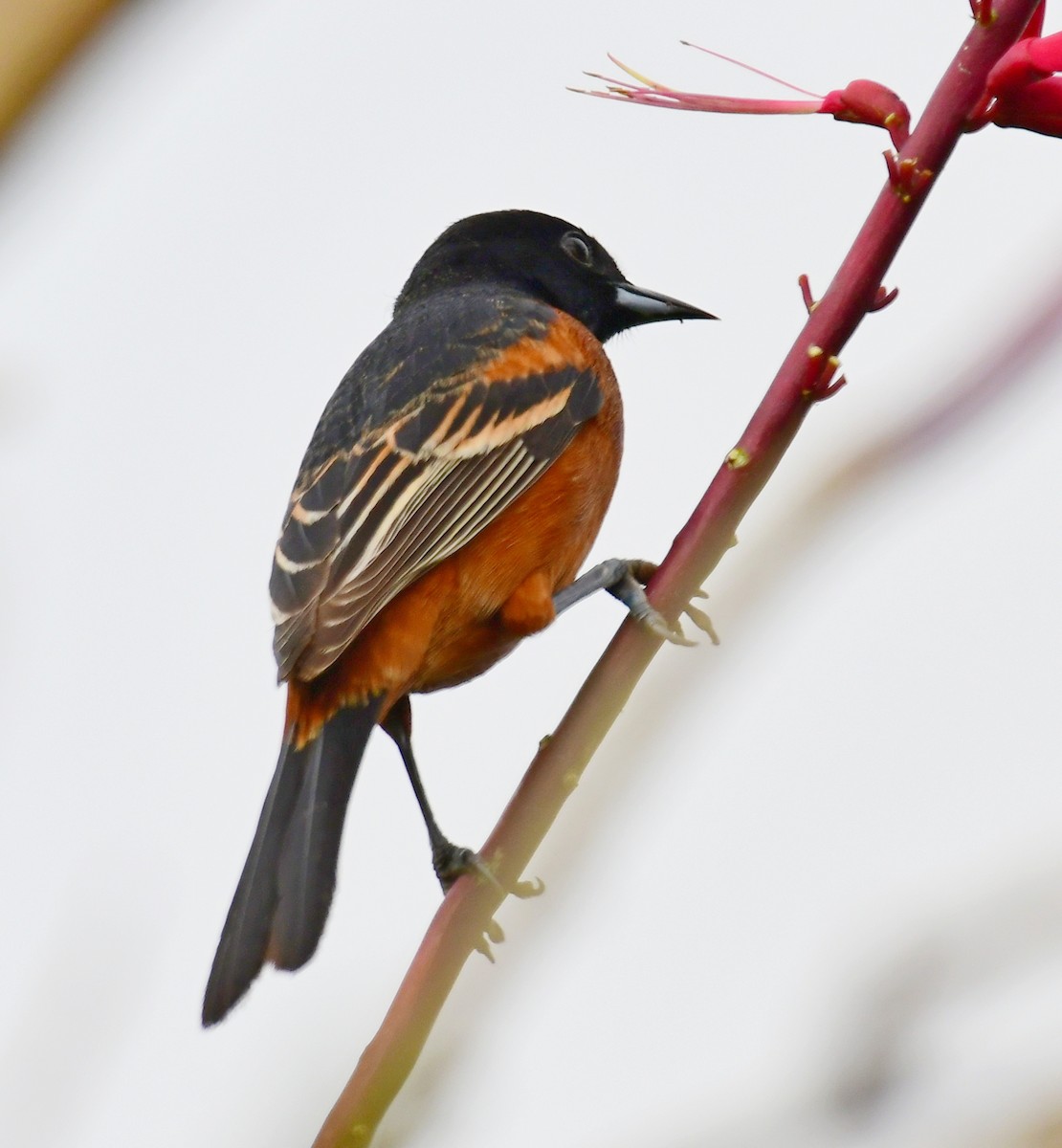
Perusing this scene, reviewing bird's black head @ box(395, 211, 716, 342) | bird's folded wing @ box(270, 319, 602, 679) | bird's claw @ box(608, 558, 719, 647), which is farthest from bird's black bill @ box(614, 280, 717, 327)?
bird's claw @ box(608, 558, 719, 647)

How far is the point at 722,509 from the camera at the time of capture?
5.77ft

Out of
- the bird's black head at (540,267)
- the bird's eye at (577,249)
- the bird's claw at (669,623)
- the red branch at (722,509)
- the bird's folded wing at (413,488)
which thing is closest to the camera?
the bird's claw at (669,623)

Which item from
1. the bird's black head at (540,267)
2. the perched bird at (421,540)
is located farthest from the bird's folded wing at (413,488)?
the bird's black head at (540,267)

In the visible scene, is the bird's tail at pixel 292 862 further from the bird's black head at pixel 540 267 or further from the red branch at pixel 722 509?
the bird's black head at pixel 540 267

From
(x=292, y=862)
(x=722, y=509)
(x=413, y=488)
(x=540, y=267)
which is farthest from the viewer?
(x=540, y=267)

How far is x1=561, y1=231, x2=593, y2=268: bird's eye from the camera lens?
18.3ft

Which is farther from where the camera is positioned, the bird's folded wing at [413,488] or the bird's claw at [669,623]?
the bird's folded wing at [413,488]

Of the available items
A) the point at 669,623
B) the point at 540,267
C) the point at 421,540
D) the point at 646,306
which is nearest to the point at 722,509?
the point at 669,623

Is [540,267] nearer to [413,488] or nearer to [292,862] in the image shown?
[413,488]

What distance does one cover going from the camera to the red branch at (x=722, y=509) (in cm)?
153

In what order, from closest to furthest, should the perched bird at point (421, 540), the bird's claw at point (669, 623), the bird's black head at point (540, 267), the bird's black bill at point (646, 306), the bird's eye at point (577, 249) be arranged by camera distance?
1. the bird's claw at point (669, 623)
2. the perched bird at point (421, 540)
3. the bird's black bill at point (646, 306)
4. the bird's black head at point (540, 267)
5. the bird's eye at point (577, 249)

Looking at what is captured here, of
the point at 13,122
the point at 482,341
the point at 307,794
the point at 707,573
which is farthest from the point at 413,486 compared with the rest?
the point at 13,122

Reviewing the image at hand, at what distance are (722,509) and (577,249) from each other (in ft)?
13.1

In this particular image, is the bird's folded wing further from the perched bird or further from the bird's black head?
the bird's black head
